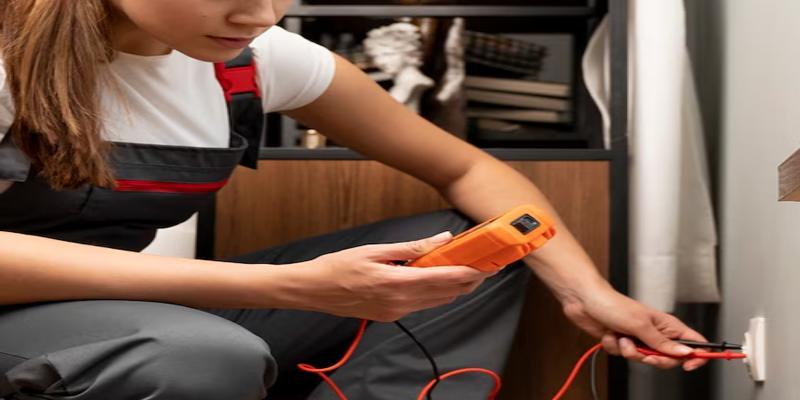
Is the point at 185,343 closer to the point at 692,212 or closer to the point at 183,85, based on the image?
the point at 183,85

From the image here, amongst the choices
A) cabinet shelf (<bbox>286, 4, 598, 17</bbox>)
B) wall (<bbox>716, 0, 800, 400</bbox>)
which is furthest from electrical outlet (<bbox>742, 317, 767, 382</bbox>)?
cabinet shelf (<bbox>286, 4, 598, 17</bbox>)

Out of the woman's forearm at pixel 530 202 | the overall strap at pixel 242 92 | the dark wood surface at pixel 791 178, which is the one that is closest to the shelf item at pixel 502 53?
the woman's forearm at pixel 530 202

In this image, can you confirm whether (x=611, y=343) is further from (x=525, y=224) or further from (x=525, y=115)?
(x=525, y=115)

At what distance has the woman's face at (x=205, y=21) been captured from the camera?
94cm

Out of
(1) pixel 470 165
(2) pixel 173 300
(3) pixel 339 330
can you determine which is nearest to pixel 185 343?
(2) pixel 173 300

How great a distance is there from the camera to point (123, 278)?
37.0 inches

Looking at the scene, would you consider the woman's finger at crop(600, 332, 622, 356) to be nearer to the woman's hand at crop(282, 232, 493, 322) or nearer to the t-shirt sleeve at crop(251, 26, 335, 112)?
the woman's hand at crop(282, 232, 493, 322)

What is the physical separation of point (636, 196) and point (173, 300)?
65 cm

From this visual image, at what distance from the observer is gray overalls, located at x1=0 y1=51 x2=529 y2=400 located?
2.89 ft

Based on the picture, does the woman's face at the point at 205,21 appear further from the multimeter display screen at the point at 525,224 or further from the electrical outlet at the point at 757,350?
the electrical outlet at the point at 757,350

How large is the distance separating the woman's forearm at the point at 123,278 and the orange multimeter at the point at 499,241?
15 cm

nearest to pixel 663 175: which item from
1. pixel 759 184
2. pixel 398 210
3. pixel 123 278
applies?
pixel 759 184

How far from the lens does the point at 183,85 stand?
1.13 metres

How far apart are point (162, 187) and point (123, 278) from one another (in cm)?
18
